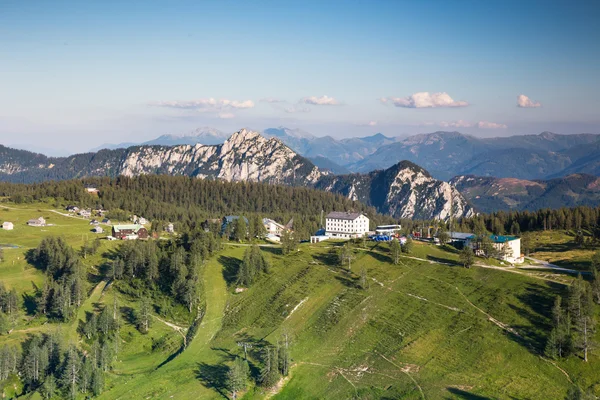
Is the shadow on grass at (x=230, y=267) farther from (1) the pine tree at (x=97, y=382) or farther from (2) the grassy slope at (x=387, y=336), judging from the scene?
(1) the pine tree at (x=97, y=382)

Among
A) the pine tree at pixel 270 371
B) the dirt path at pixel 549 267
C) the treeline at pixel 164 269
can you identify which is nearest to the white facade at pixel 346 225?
the treeline at pixel 164 269

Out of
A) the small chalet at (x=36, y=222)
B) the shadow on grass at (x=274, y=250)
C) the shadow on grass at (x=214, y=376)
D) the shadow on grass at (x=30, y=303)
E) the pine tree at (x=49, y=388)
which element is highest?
the small chalet at (x=36, y=222)

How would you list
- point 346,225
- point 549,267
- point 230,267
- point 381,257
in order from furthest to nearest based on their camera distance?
point 346,225 < point 230,267 < point 381,257 < point 549,267

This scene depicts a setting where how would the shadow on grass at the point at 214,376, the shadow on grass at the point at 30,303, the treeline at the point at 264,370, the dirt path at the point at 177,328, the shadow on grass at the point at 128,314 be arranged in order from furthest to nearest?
1. the shadow on grass at the point at 30,303
2. the shadow on grass at the point at 128,314
3. the dirt path at the point at 177,328
4. the shadow on grass at the point at 214,376
5. the treeline at the point at 264,370

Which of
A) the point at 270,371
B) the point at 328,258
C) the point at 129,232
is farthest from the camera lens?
the point at 129,232

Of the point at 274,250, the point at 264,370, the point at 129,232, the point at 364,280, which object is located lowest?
the point at 264,370

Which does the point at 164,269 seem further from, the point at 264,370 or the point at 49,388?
the point at 264,370

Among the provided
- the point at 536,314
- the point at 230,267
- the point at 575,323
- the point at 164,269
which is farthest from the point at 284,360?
the point at 164,269
